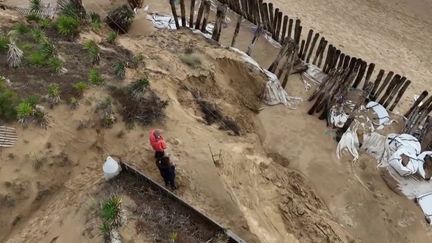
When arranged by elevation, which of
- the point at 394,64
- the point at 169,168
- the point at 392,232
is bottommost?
the point at 392,232

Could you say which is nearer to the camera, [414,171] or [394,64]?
[414,171]

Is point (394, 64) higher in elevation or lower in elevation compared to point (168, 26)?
higher

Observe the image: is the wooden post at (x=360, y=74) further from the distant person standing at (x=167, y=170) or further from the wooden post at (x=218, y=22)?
the distant person standing at (x=167, y=170)

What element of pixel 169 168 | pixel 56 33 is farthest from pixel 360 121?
pixel 56 33

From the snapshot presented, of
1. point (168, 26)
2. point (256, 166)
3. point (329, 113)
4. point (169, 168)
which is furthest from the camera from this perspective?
point (168, 26)

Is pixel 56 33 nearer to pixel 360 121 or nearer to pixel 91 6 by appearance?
pixel 91 6

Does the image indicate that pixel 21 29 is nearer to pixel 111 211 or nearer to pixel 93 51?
pixel 93 51

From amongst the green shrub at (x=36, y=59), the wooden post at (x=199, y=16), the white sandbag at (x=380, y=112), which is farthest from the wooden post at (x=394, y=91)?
the green shrub at (x=36, y=59)

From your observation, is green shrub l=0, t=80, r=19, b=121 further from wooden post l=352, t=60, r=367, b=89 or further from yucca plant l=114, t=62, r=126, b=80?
wooden post l=352, t=60, r=367, b=89
